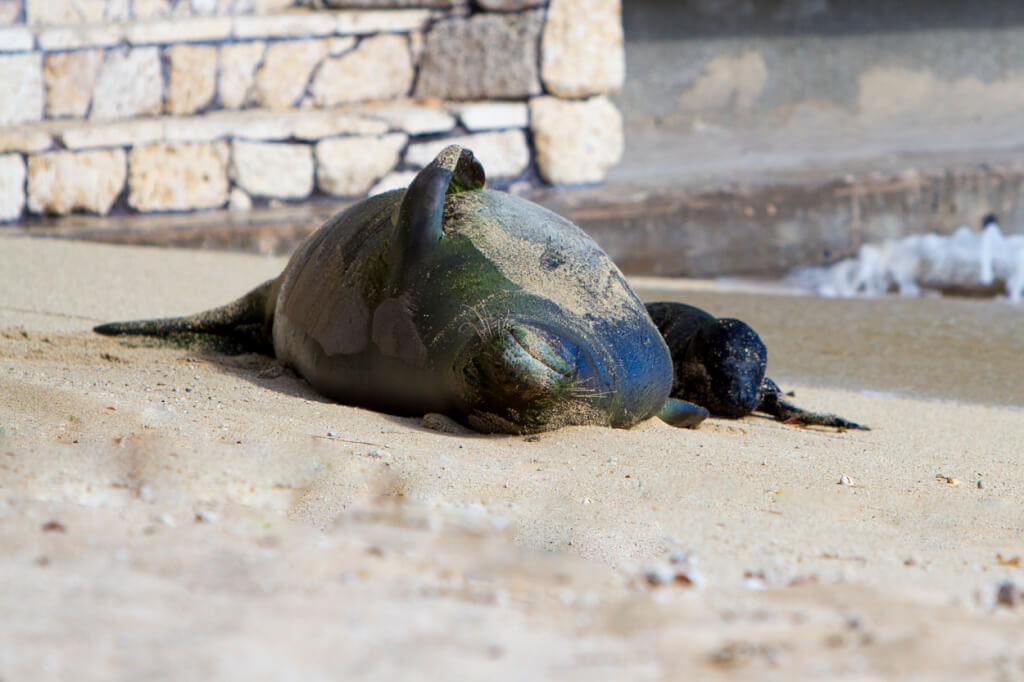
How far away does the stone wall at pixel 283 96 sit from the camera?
6633 millimetres

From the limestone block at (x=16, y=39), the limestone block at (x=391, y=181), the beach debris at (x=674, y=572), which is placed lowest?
the beach debris at (x=674, y=572)

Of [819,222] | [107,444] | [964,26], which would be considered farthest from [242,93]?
[964,26]

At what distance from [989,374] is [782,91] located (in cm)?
671

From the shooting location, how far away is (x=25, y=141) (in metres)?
6.30

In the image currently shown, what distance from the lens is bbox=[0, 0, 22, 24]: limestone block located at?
6.75 metres

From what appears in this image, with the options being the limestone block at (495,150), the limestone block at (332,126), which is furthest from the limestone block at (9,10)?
the limestone block at (495,150)

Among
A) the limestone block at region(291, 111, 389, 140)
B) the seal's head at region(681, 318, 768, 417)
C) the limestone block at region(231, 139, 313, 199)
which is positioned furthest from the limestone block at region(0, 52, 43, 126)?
the seal's head at region(681, 318, 768, 417)

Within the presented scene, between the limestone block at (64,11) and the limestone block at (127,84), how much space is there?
40 cm

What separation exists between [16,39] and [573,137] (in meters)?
3.76

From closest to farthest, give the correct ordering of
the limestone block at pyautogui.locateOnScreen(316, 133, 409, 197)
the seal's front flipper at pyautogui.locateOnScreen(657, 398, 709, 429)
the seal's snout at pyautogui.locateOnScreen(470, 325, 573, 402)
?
1. the seal's snout at pyautogui.locateOnScreen(470, 325, 573, 402)
2. the seal's front flipper at pyautogui.locateOnScreen(657, 398, 709, 429)
3. the limestone block at pyautogui.locateOnScreen(316, 133, 409, 197)

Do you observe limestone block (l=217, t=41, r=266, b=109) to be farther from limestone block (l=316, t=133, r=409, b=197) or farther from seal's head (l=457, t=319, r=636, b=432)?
seal's head (l=457, t=319, r=636, b=432)

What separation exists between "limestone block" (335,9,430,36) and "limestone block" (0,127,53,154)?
2.10m

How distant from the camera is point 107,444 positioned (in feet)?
6.94

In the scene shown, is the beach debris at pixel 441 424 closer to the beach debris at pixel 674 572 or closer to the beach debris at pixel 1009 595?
the beach debris at pixel 674 572
